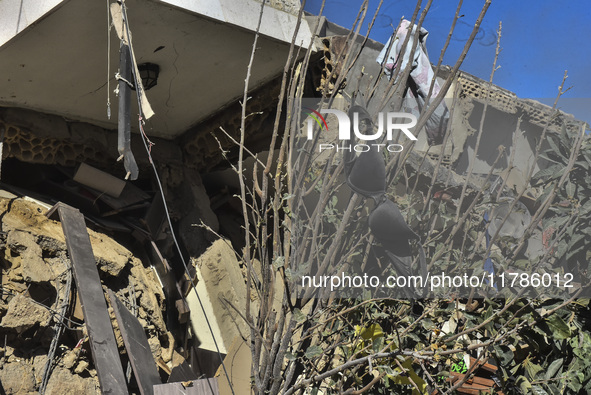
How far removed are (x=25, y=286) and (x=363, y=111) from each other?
106 inches

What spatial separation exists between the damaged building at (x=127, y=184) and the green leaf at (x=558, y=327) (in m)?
1.18

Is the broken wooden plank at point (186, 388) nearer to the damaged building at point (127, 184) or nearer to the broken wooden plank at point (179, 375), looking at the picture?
the damaged building at point (127, 184)

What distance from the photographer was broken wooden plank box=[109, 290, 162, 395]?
15.5 ft

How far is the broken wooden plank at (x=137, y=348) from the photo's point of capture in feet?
15.5

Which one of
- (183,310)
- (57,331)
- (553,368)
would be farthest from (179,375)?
(553,368)

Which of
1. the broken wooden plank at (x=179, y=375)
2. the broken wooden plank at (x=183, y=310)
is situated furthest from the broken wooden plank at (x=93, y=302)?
the broken wooden plank at (x=183, y=310)

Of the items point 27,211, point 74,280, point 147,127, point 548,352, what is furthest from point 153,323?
point 548,352

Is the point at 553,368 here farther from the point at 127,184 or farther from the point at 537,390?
the point at 127,184

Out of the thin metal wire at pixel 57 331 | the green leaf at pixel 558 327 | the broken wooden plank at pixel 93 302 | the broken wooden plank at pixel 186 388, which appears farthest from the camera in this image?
the thin metal wire at pixel 57 331

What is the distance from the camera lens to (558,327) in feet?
11.7

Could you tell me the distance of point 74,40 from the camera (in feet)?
16.8

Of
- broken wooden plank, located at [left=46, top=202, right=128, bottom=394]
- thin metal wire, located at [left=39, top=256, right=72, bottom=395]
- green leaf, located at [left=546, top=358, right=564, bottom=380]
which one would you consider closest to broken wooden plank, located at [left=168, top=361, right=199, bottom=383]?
broken wooden plank, located at [left=46, top=202, right=128, bottom=394]

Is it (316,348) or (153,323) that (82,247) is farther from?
(316,348)

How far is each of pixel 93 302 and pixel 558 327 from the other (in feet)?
10.1
